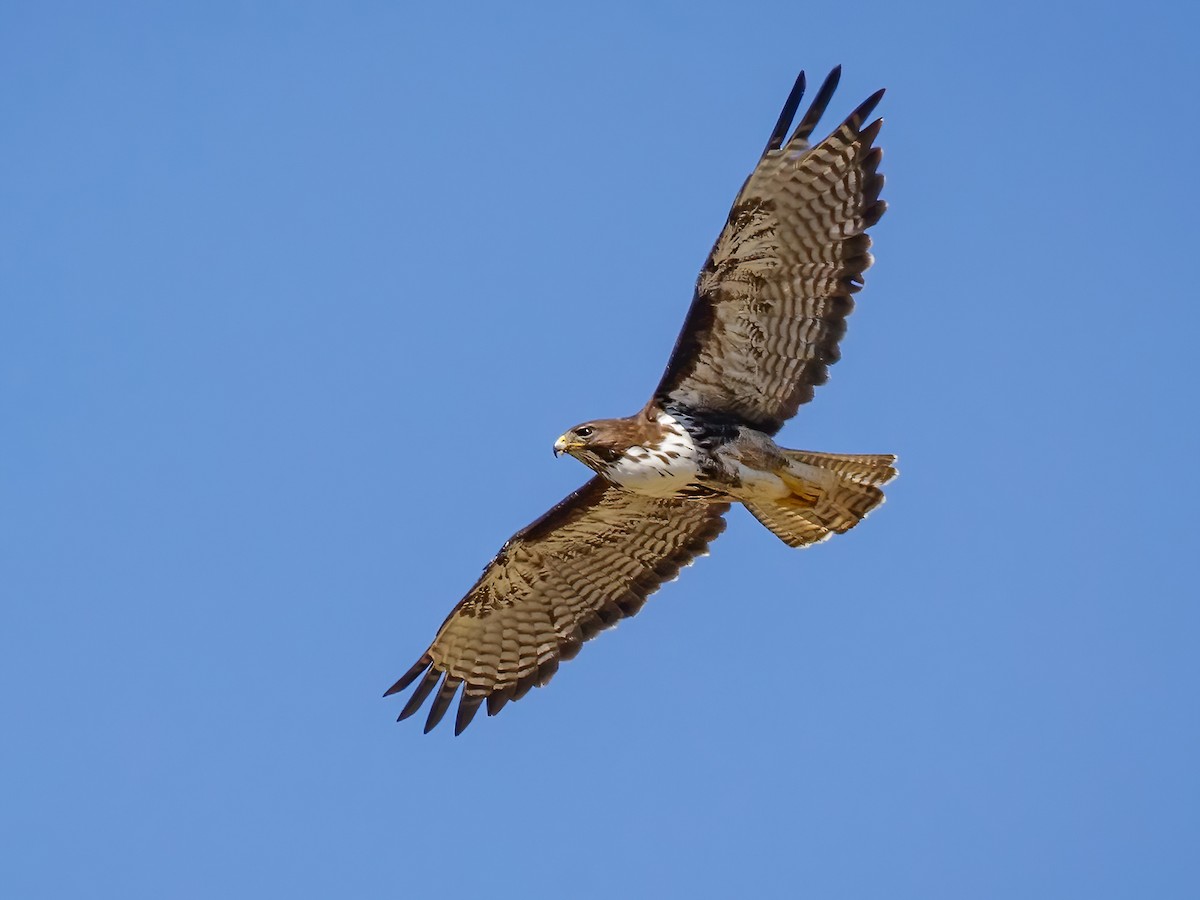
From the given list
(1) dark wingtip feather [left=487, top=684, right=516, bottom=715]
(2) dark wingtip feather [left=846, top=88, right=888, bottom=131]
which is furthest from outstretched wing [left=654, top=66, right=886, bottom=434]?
(1) dark wingtip feather [left=487, top=684, right=516, bottom=715]

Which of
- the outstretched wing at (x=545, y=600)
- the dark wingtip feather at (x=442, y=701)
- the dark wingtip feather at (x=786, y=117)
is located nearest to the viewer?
the dark wingtip feather at (x=786, y=117)

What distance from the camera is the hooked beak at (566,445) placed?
11219 mm

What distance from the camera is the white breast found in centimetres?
1124

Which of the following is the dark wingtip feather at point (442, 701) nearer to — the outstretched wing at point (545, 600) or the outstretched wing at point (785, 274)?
the outstretched wing at point (545, 600)

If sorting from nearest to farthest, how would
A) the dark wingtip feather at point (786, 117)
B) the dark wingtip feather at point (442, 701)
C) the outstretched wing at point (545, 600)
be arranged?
the dark wingtip feather at point (786, 117) → the outstretched wing at point (545, 600) → the dark wingtip feather at point (442, 701)

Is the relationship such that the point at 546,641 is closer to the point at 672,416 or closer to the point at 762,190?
the point at 672,416

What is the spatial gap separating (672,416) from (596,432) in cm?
55

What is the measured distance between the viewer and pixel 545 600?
1269 cm

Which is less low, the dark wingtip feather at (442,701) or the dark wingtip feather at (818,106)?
the dark wingtip feather at (818,106)

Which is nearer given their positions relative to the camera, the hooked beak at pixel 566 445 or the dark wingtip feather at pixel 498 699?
the hooked beak at pixel 566 445

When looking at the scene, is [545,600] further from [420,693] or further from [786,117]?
[786,117]

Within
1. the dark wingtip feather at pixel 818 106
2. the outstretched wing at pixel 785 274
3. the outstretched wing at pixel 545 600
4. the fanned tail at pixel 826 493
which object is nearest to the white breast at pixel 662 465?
the outstretched wing at pixel 785 274

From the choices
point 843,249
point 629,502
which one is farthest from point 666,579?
point 843,249

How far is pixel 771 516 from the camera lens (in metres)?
11.8
